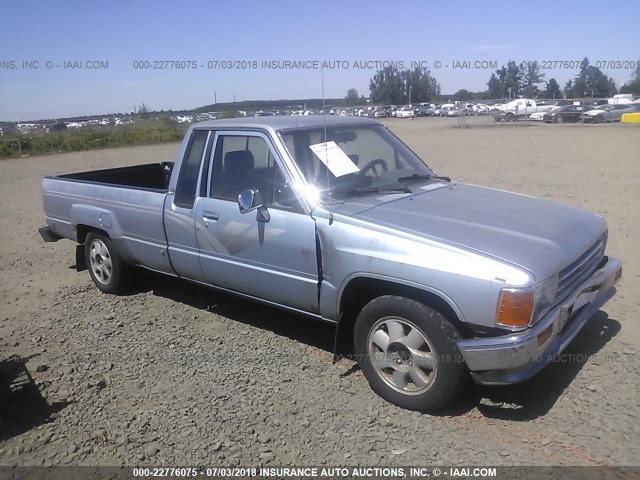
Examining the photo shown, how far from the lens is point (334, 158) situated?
171 inches

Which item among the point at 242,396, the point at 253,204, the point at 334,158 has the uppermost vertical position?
the point at 334,158

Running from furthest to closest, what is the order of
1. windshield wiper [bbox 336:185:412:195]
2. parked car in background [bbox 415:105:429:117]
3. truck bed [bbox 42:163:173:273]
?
parked car in background [bbox 415:105:429:117], truck bed [bbox 42:163:173:273], windshield wiper [bbox 336:185:412:195]

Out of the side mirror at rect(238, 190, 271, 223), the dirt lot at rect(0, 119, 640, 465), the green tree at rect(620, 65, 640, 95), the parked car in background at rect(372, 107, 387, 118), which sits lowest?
the dirt lot at rect(0, 119, 640, 465)

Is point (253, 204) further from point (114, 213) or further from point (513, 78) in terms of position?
point (513, 78)

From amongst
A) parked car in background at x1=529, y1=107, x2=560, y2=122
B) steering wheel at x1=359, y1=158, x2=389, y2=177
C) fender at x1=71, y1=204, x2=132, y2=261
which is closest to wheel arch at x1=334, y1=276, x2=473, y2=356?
steering wheel at x1=359, y1=158, x2=389, y2=177

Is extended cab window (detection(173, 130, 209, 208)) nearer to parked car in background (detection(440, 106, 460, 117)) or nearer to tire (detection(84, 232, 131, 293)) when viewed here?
tire (detection(84, 232, 131, 293))

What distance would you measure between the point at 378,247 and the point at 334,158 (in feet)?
3.76

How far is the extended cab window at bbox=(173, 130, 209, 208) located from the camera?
4.79 metres

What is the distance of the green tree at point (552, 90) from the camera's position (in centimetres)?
5408

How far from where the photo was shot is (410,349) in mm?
3424

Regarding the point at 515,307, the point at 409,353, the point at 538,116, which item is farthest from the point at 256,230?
the point at 538,116

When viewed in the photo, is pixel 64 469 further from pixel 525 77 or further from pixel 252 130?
pixel 525 77

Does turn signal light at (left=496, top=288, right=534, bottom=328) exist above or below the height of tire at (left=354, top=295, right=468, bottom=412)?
above

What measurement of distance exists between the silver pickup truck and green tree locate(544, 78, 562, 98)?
55.6 metres
